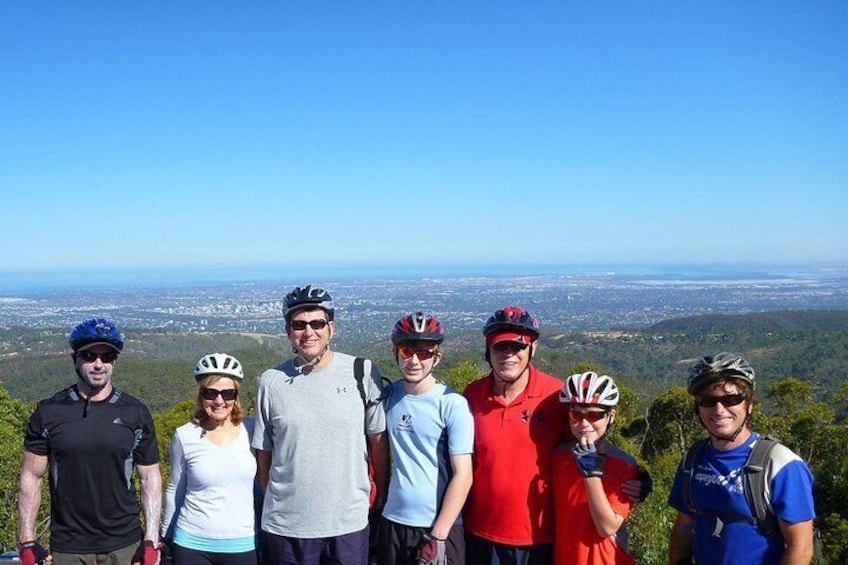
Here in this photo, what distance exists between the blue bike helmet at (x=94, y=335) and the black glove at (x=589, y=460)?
3.36 meters

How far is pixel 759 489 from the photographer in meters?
3.29

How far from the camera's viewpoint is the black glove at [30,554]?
421 cm

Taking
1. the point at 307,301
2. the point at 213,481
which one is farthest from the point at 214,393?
the point at 307,301

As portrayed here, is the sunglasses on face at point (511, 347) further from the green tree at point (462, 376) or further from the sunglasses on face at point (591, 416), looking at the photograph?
the green tree at point (462, 376)

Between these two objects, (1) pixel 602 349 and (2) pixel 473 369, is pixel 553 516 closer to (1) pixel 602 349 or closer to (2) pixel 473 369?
(2) pixel 473 369

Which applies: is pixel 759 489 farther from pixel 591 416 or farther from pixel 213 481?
pixel 213 481

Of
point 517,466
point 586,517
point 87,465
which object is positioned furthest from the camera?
point 87,465

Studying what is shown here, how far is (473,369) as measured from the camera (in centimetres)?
1675

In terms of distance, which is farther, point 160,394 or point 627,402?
point 160,394

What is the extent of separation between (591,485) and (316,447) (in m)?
1.80

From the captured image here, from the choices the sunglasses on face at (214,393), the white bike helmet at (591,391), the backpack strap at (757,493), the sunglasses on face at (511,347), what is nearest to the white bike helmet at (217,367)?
the sunglasses on face at (214,393)

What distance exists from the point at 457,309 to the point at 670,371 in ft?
166

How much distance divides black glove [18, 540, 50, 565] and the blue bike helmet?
1390mm

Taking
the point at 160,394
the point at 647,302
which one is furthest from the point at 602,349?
the point at 647,302
